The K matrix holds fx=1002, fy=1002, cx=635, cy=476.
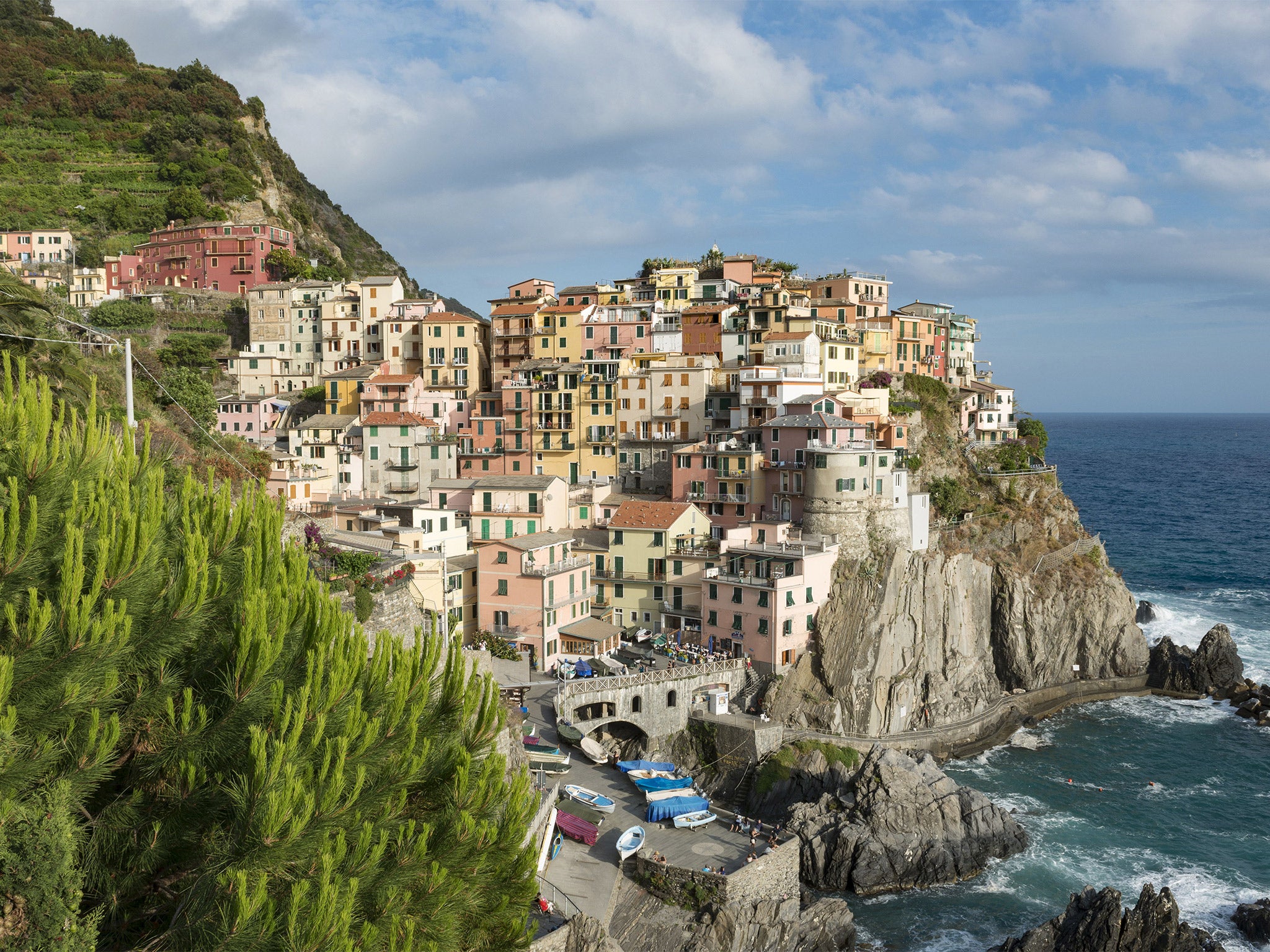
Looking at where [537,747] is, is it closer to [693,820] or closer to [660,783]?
[660,783]

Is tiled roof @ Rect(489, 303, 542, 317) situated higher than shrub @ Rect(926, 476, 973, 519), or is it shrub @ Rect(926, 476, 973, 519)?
tiled roof @ Rect(489, 303, 542, 317)

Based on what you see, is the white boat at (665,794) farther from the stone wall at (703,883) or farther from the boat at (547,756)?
the boat at (547,756)

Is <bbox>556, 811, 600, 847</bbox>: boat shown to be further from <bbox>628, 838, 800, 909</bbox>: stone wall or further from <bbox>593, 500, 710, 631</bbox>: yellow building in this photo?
<bbox>593, 500, 710, 631</bbox>: yellow building

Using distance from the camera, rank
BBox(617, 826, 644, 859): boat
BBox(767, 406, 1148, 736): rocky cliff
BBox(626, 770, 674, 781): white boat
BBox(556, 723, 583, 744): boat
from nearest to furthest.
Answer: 1. BBox(617, 826, 644, 859): boat
2. BBox(626, 770, 674, 781): white boat
3. BBox(556, 723, 583, 744): boat
4. BBox(767, 406, 1148, 736): rocky cliff

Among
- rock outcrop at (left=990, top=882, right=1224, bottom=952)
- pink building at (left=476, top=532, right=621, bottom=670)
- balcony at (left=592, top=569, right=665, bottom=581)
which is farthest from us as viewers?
balcony at (left=592, top=569, right=665, bottom=581)

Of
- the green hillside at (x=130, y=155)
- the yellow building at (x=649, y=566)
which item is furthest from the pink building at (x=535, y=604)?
the green hillside at (x=130, y=155)

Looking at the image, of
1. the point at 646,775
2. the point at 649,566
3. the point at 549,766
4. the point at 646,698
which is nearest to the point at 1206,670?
the point at 649,566

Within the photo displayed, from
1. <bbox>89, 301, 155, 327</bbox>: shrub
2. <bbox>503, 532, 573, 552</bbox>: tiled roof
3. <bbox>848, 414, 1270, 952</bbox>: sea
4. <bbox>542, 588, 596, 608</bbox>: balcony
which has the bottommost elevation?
<bbox>848, 414, 1270, 952</bbox>: sea

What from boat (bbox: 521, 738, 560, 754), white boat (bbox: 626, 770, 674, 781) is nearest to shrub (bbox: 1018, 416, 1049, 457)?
white boat (bbox: 626, 770, 674, 781)
